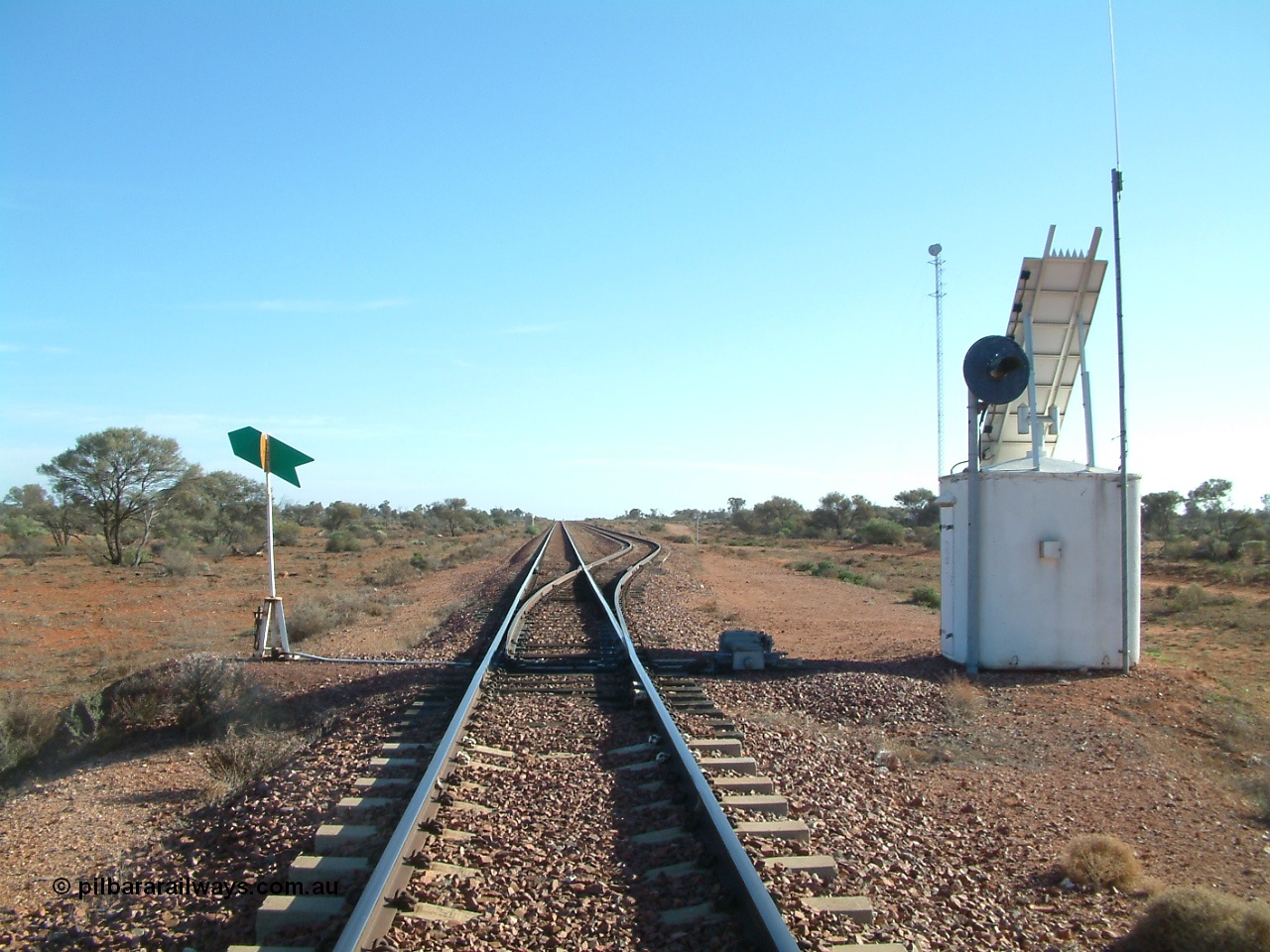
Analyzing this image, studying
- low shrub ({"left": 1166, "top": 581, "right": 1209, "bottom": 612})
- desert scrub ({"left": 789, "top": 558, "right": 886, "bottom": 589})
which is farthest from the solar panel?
desert scrub ({"left": 789, "top": 558, "right": 886, "bottom": 589})

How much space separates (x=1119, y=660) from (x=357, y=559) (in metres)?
37.3

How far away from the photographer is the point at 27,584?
30.3 meters

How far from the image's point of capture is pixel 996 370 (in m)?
11.6

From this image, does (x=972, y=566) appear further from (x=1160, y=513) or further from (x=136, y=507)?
(x=1160, y=513)

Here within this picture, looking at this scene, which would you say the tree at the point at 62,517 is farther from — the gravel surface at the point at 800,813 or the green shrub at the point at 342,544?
the gravel surface at the point at 800,813

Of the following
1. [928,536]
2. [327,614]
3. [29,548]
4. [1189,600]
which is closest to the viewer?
[327,614]

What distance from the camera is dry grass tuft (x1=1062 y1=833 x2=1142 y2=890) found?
4945 mm

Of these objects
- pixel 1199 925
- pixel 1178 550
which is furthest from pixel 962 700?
pixel 1178 550

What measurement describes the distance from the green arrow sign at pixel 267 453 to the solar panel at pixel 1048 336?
935 centimetres

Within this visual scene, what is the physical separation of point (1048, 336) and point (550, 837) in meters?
10.4

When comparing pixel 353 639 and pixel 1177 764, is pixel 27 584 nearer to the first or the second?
pixel 353 639

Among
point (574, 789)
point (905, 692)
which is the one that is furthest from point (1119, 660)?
point (574, 789)

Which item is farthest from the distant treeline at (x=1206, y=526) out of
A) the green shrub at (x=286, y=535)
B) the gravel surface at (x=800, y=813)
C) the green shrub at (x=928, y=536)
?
the green shrub at (x=286, y=535)

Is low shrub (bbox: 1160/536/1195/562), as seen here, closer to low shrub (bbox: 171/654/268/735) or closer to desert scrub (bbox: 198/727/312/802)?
low shrub (bbox: 171/654/268/735)
